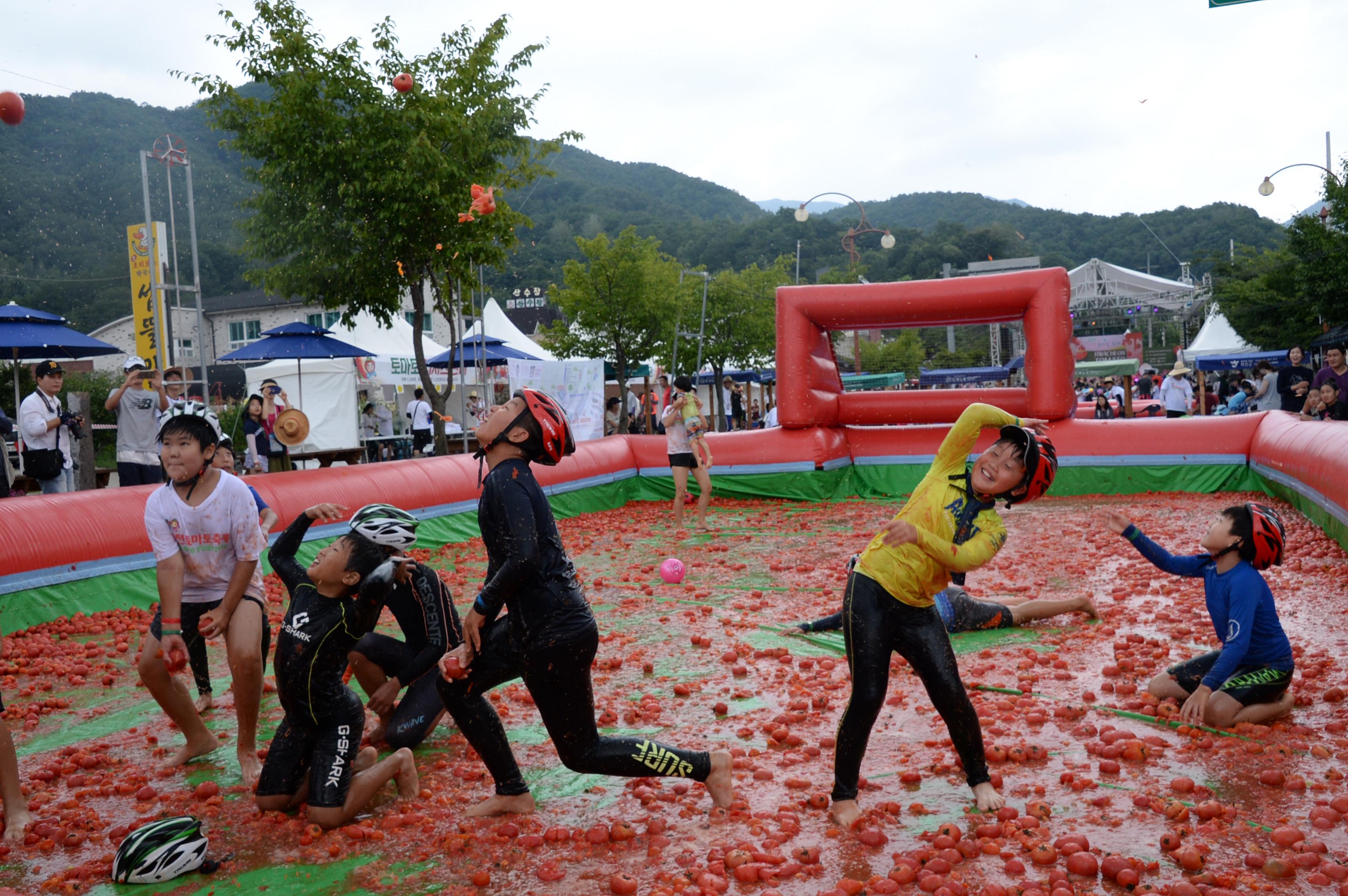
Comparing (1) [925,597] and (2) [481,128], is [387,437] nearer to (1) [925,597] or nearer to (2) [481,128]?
(2) [481,128]

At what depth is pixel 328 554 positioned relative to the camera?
14.3ft

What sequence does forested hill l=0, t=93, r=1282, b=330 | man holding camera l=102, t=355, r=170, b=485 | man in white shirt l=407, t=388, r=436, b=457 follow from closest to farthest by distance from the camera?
1. man holding camera l=102, t=355, r=170, b=485
2. man in white shirt l=407, t=388, r=436, b=457
3. forested hill l=0, t=93, r=1282, b=330

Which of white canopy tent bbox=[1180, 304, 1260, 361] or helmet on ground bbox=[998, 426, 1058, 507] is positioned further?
white canopy tent bbox=[1180, 304, 1260, 361]

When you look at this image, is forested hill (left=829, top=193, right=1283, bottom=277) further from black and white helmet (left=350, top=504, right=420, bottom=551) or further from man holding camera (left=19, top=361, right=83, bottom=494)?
black and white helmet (left=350, top=504, right=420, bottom=551)

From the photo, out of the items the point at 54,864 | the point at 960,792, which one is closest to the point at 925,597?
the point at 960,792

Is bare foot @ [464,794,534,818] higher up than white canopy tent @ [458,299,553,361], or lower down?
lower down

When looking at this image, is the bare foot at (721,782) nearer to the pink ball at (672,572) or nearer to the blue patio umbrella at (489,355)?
the pink ball at (672,572)

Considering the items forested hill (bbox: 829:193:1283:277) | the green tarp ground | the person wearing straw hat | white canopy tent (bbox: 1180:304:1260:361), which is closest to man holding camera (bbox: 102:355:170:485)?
the green tarp ground

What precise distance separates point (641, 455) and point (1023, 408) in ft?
21.3

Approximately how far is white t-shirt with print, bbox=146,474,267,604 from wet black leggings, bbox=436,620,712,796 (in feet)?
5.16

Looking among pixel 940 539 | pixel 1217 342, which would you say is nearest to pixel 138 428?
pixel 940 539

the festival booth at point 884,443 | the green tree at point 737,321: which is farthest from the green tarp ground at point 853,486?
the green tree at point 737,321

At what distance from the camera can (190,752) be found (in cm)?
527

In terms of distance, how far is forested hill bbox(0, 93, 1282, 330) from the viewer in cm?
5197
